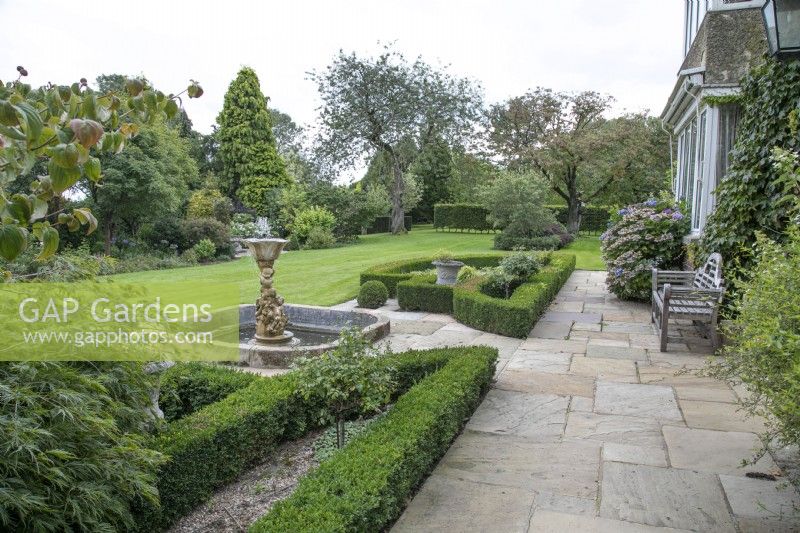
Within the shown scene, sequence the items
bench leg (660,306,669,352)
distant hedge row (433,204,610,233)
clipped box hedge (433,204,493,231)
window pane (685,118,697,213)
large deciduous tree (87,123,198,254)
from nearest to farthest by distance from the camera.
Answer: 1. bench leg (660,306,669,352)
2. window pane (685,118,697,213)
3. large deciduous tree (87,123,198,254)
4. distant hedge row (433,204,610,233)
5. clipped box hedge (433,204,493,231)

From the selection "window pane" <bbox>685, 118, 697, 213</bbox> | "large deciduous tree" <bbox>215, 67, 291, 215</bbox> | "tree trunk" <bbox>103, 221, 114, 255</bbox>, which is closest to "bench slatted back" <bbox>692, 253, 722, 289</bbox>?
"window pane" <bbox>685, 118, 697, 213</bbox>

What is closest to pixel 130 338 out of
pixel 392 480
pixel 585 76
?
pixel 392 480

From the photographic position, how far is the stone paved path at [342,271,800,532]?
2945 millimetres

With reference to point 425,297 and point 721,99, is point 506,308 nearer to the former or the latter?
point 425,297

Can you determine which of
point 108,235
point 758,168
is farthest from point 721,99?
point 108,235

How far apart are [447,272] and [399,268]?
181 cm

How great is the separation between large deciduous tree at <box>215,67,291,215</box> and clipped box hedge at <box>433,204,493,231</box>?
8292mm

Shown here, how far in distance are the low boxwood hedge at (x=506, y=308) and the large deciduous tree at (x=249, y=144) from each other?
19.5 metres

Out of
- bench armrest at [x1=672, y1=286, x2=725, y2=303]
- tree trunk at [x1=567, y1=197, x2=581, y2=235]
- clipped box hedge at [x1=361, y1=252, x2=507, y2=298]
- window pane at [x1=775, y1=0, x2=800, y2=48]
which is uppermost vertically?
window pane at [x1=775, y1=0, x2=800, y2=48]

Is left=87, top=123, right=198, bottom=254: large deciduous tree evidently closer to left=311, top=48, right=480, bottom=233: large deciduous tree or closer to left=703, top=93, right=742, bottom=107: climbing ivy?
left=311, top=48, right=480, bottom=233: large deciduous tree

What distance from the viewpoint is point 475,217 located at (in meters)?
29.3

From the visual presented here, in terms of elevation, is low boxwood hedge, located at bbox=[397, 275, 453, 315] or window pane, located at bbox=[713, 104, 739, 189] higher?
window pane, located at bbox=[713, 104, 739, 189]

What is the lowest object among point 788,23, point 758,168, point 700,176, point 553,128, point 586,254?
point 586,254

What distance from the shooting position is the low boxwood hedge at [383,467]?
2.49m
